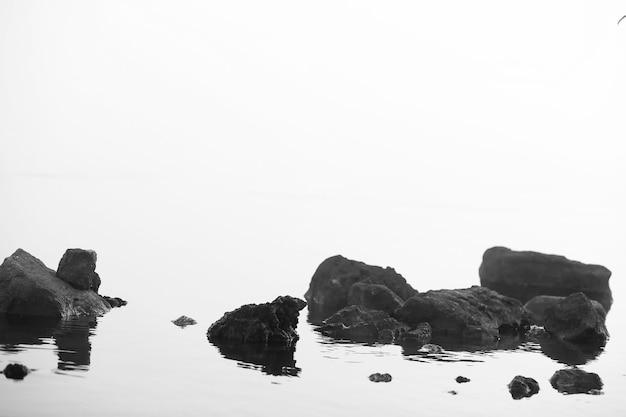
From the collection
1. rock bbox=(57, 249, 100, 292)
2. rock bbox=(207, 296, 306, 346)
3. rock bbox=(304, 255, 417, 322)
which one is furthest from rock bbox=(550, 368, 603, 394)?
rock bbox=(57, 249, 100, 292)

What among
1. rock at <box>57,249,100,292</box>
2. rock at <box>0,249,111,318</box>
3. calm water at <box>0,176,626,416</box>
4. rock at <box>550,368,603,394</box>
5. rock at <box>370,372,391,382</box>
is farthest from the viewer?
rock at <box>57,249,100,292</box>

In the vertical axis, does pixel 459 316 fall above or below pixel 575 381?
above

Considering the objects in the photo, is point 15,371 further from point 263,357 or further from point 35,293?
point 35,293

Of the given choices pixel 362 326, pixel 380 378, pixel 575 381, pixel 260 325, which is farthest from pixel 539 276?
pixel 380 378

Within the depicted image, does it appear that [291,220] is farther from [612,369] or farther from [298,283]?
[612,369]

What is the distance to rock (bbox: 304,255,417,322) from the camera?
65.9 m

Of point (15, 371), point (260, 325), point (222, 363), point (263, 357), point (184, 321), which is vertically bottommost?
point (15, 371)

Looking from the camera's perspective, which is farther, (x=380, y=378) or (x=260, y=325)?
(x=260, y=325)

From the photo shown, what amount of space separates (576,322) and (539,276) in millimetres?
25653

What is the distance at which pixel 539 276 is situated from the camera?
8719 cm

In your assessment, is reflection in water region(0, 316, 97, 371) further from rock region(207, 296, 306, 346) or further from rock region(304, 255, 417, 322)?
rock region(304, 255, 417, 322)

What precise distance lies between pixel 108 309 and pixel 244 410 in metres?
24.0

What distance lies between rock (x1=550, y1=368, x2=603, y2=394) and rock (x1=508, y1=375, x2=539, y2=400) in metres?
1.28

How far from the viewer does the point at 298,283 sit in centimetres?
8431
